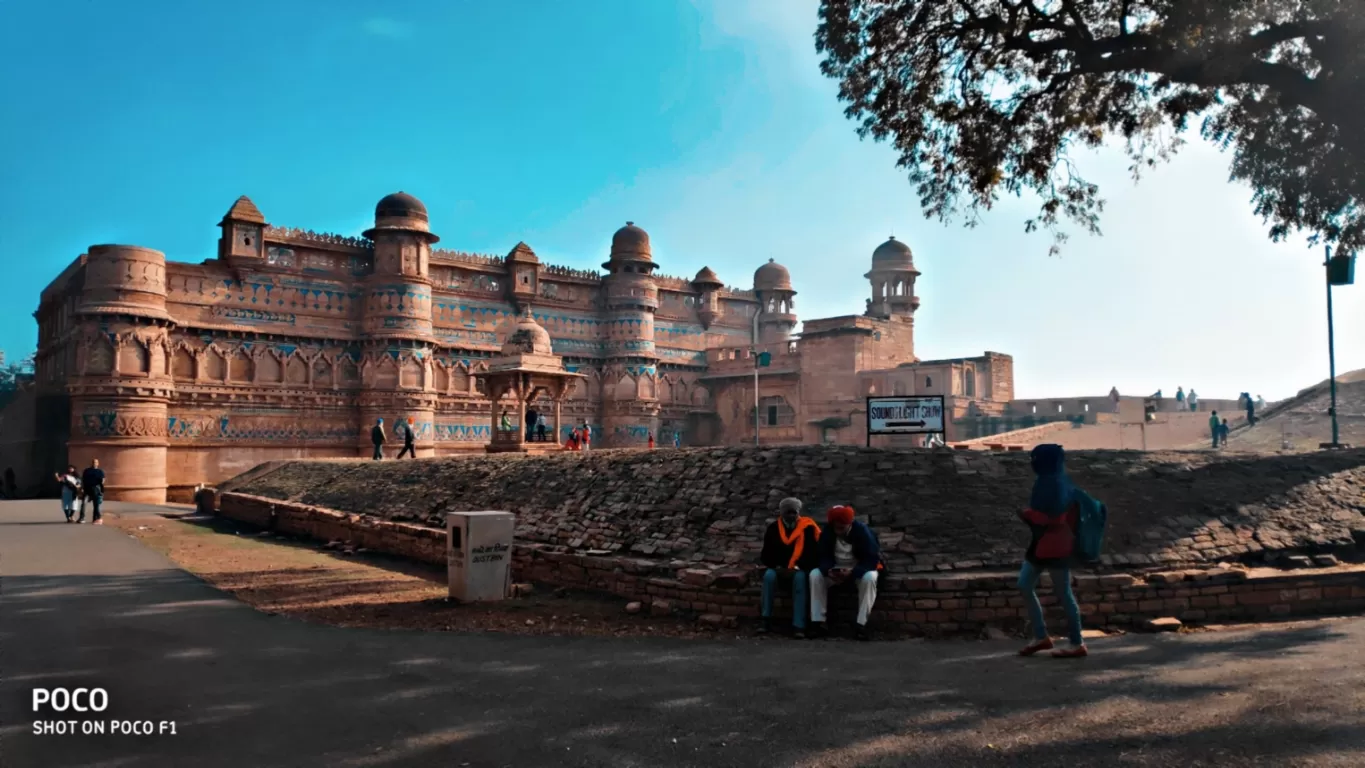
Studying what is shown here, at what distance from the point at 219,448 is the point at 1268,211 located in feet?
102

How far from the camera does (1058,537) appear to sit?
721cm

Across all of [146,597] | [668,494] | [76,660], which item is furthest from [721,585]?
[146,597]

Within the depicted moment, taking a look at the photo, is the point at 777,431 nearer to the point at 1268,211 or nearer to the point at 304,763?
the point at 1268,211

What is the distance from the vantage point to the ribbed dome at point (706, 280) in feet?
153

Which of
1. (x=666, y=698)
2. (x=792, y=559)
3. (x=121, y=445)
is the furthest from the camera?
(x=121, y=445)

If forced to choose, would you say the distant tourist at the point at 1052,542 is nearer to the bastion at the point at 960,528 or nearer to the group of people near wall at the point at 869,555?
the group of people near wall at the point at 869,555

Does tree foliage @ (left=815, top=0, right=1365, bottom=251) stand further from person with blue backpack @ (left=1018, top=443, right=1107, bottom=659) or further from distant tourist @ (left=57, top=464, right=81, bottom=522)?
distant tourist @ (left=57, top=464, right=81, bottom=522)

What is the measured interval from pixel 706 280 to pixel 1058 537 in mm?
40097

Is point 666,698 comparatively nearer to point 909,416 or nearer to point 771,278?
point 909,416

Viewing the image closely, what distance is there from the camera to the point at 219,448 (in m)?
31.4

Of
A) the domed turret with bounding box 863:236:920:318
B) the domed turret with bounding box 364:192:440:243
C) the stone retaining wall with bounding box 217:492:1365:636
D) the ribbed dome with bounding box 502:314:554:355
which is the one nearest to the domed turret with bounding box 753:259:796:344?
the domed turret with bounding box 863:236:920:318

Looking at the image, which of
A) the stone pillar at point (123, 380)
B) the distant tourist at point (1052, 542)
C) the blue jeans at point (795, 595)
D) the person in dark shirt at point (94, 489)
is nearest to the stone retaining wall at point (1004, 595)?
the blue jeans at point (795, 595)

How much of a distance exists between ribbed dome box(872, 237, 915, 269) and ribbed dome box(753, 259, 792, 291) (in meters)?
6.17

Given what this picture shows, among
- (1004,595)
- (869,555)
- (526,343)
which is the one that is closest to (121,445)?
(526,343)
